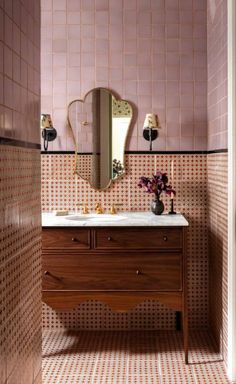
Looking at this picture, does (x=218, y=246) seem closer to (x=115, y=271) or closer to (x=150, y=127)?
(x=115, y=271)

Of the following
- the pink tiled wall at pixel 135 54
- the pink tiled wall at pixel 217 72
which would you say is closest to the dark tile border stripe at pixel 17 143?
the pink tiled wall at pixel 217 72

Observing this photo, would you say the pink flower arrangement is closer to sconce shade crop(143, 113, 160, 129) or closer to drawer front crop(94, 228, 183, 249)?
sconce shade crop(143, 113, 160, 129)

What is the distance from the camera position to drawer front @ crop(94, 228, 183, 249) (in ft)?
12.9

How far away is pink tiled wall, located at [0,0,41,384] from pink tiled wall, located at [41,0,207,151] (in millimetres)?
2054

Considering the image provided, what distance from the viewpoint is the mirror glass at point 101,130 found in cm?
459

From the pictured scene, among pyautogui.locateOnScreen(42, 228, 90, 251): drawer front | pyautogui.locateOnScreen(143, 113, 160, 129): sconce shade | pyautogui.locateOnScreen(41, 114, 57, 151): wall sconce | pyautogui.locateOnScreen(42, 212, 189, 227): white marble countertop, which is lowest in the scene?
pyautogui.locateOnScreen(42, 228, 90, 251): drawer front

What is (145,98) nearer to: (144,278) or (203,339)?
(144,278)

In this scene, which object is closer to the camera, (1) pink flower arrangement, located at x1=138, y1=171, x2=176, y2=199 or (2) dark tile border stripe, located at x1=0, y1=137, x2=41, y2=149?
(2) dark tile border stripe, located at x1=0, y1=137, x2=41, y2=149

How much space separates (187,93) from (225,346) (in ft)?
6.50

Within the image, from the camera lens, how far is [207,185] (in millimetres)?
4605

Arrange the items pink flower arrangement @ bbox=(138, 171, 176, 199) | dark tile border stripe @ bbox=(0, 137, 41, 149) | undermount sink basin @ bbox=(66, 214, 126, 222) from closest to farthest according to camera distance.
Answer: dark tile border stripe @ bbox=(0, 137, 41, 149)
undermount sink basin @ bbox=(66, 214, 126, 222)
pink flower arrangement @ bbox=(138, 171, 176, 199)

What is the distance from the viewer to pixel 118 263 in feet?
13.0

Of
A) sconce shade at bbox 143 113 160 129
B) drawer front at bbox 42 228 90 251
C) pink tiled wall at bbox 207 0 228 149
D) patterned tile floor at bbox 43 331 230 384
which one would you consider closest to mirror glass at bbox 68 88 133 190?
sconce shade at bbox 143 113 160 129

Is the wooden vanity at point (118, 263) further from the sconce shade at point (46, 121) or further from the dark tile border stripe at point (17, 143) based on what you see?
the dark tile border stripe at point (17, 143)
